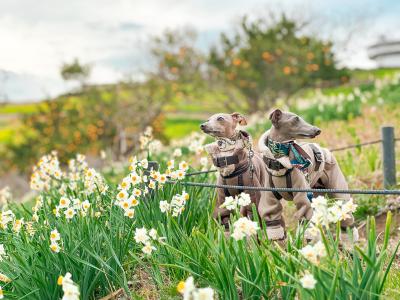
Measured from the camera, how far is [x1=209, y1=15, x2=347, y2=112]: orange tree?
17859 millimetres

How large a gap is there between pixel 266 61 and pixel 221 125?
1478 cm

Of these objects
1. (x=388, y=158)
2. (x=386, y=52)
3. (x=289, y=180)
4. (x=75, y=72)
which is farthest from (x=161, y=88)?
(x=386, y=52)

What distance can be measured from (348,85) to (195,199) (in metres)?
22.4

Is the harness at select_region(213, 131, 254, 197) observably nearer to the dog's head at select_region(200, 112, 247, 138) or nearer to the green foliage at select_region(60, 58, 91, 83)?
the dog's head at select_region(200, 112, 247, 138)

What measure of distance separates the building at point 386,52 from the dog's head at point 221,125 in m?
33.2

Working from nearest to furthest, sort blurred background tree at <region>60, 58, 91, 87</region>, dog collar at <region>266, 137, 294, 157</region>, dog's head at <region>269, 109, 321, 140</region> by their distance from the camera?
1. dog's head at <region>269, 109, 321, 140</region>
2. dog collar at <region>266, 137, 294, 157</region>
3. blurred background tree at <region>60, 58, 91, 87</region>

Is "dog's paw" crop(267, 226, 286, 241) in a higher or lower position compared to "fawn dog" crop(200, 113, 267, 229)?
lower

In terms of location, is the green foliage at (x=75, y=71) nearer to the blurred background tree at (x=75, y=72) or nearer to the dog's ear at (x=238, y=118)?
the blurred background tree at (x=75, y=72)

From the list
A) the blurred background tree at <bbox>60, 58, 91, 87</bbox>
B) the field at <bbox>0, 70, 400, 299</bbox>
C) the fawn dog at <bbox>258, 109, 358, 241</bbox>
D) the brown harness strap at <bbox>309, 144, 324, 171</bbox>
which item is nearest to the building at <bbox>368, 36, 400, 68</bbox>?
the blurred background tree at <bbox>60, 58, 91, 87</bbox>

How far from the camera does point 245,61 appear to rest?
1822 centimetres

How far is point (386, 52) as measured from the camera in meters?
34.9

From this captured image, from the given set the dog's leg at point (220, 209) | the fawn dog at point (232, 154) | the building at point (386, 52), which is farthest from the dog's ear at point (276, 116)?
the building at point (386, 52)

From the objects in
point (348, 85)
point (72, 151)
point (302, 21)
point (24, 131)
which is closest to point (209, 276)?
point (72, 151)

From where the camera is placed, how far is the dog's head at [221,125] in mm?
3711
